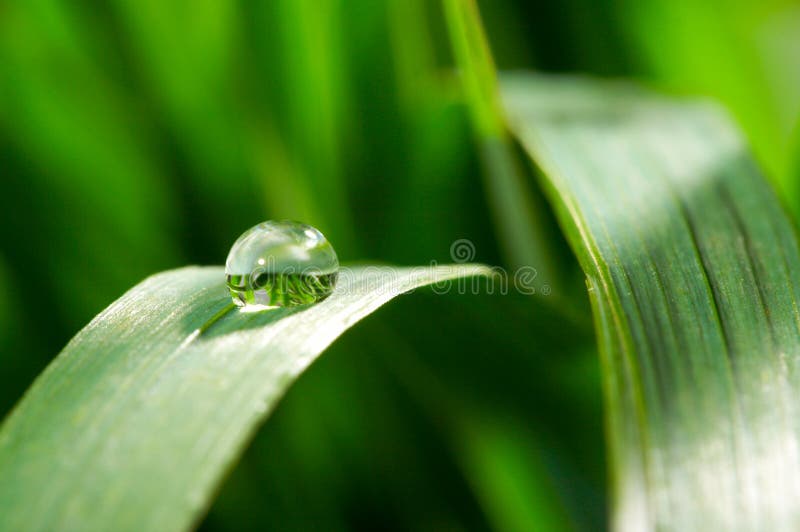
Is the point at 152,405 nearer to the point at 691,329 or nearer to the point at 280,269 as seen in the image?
the point at 280,269

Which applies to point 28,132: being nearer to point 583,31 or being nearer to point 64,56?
point 64,56

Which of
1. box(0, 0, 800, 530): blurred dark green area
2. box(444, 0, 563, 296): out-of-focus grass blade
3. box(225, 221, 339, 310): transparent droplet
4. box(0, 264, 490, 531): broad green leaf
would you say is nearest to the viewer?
box(0, 264, 490, 531): broad green leaf

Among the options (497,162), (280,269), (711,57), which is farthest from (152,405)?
(711,57)

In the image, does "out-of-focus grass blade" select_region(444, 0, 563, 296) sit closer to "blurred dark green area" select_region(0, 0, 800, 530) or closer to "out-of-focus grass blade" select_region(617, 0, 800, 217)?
"blurred dark green area" select_region(0, 0, 800, 530)

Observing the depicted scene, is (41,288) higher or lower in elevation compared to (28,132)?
lower

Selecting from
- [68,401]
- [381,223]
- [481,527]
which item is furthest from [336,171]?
[68,401]

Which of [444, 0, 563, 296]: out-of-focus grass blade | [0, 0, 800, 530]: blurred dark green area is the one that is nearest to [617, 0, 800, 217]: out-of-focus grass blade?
[0, 0, 800, 530]: blurred dark green area

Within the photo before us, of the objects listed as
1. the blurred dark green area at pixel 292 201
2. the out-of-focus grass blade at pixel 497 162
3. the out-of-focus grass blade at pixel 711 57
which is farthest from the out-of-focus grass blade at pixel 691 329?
the out-of-focus grass blade at pixel 711 57
